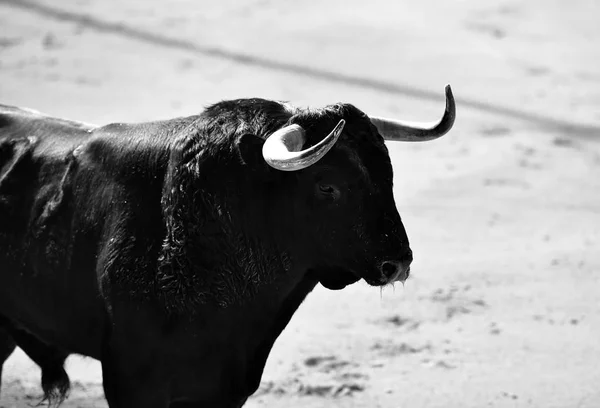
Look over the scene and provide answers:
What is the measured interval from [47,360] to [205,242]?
117cm

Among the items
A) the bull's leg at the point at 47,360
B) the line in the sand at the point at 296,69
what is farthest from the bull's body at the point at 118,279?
the line in the sand at the point at 296,69

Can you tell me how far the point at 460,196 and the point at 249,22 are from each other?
13.6ft

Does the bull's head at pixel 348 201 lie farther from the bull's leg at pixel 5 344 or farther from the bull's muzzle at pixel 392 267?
the bull's leg at pixel 5 344

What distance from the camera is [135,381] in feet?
14.5

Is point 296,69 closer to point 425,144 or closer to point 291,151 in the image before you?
point 425,144

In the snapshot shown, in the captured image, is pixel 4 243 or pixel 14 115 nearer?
pixel 4 243

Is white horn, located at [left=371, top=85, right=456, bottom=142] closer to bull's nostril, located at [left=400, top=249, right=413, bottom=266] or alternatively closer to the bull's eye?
the bull's eye

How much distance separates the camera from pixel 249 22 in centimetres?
1225

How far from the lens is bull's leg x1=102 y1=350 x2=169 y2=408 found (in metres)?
4.42

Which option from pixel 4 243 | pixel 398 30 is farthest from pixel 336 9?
pixel 4 243

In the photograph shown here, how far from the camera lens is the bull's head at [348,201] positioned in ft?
14.2

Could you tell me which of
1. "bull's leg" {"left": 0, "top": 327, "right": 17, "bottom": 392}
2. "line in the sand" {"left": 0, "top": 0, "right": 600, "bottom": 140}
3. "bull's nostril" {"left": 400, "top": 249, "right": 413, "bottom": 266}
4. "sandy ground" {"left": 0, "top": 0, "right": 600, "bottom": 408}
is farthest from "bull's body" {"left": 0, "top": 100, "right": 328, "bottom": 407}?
"line in the sand" {"left": 0, "top": 0, "right": 600, "bottom": 140}

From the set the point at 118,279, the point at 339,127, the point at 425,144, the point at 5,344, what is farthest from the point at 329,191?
the point at 425,144

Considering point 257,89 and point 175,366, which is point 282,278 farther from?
point 257,89
